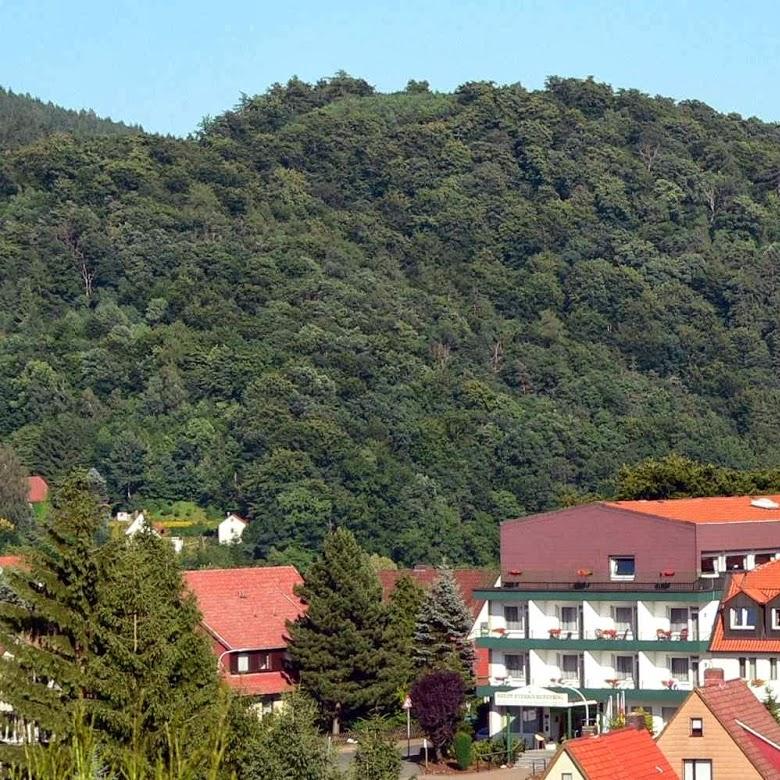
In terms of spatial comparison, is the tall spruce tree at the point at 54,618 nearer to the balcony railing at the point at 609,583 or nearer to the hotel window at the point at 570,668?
the balcony railing at the point at 609,583

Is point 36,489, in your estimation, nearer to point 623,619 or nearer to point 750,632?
point 623,619

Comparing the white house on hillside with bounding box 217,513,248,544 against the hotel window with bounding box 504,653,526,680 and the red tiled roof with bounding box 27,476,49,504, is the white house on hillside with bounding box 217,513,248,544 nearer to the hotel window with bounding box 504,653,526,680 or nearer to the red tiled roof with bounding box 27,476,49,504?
the red tiled roof with bounding box 27,476,49,504

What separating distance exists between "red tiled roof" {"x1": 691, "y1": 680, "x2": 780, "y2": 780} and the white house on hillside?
106 meters

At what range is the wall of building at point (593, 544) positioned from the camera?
2589 inches

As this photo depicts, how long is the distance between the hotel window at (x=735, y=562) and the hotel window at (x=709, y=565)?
0.49 m

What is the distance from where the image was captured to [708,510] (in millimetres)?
70438

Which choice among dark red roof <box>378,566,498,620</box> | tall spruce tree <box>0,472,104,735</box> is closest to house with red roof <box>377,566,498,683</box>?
dark red roof <box>378,566,498,620</box>

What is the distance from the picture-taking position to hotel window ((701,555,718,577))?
66000 millimetres

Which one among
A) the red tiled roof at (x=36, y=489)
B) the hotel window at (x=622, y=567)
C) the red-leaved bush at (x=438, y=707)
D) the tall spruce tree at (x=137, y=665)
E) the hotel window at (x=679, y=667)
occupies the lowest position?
the tall spruce tree at (x=137, y=665)

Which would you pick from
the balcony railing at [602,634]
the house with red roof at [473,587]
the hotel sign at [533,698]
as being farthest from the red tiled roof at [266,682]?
the hotel sign at [533,698]

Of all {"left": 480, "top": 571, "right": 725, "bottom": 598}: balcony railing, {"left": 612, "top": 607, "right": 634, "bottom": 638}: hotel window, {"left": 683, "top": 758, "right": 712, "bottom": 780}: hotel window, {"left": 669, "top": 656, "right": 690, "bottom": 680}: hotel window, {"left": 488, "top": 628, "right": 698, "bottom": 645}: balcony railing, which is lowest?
{"left": 683, "top": 758, "right": 712, "bottom": 780}: hotel window

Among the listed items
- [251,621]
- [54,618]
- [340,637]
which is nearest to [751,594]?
[340,637]

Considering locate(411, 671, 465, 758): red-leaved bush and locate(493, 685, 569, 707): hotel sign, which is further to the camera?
locate(493, 685, 569, 707): hotel sign

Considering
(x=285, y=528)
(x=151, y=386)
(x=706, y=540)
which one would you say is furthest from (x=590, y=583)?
(x=151, y=386)
